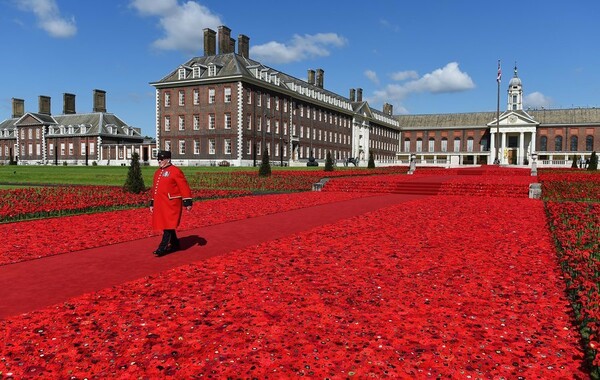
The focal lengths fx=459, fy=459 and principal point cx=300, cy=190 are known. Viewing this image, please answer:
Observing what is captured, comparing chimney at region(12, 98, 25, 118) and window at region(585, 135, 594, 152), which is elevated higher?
chimney at region(12, 98, 25, 118)

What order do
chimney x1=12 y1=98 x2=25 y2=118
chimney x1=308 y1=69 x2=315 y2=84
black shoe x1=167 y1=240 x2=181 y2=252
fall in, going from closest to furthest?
black shoe x1=167 y1=240 x2=181 y2=252, chimney x1=308 y1=69 x2=315 y2=84, chimney x1=12 y1=98 x2=25 y2=118

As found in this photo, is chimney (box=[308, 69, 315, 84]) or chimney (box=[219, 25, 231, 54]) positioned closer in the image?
chimney (box=[219, 25, 231, 54])

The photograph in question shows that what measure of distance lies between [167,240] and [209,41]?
55.5 m

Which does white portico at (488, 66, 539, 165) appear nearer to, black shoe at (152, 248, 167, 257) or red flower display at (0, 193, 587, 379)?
red flower display at (0, 193, 587, 379)

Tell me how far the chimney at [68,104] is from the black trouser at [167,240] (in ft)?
269

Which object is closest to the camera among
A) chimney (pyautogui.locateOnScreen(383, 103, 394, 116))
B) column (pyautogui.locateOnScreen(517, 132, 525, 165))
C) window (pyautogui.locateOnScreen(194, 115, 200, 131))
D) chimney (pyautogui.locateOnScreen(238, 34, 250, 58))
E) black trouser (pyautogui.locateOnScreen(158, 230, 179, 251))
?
black trouser (pyautogui.locateOnScreen(158, 230, 179, 251))

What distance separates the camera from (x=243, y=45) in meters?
60.5

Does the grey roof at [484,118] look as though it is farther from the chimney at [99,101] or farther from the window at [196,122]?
the chimney at [99,101]

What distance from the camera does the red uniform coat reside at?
7.52 metres

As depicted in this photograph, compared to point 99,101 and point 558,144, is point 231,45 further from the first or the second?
point 558,144

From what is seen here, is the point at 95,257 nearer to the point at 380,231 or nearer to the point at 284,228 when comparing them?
the point at 284,228

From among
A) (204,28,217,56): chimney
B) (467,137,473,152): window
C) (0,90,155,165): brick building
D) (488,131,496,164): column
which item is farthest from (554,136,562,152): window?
(0,90,155,165): brick building

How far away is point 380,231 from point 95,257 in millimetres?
5702

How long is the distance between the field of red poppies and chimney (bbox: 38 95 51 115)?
83.4 metres
